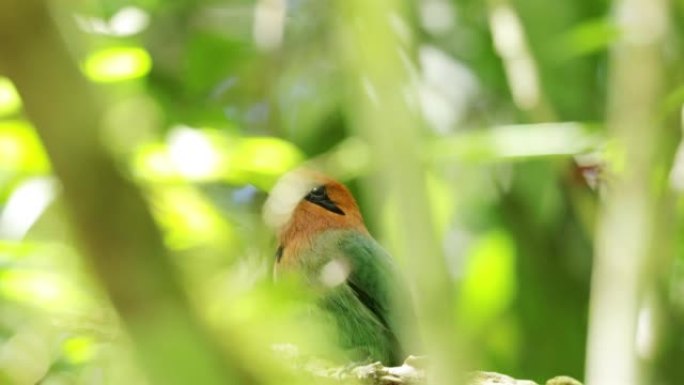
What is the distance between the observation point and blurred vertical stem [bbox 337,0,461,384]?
78cm

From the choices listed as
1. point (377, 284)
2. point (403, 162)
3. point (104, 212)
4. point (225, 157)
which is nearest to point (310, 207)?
point (377, 284)

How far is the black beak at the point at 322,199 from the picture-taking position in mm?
3475

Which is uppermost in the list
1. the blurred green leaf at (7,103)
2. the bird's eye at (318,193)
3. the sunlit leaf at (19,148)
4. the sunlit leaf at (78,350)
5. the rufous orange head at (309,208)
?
the bird's eye at (318,193)

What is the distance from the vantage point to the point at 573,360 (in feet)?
11.3

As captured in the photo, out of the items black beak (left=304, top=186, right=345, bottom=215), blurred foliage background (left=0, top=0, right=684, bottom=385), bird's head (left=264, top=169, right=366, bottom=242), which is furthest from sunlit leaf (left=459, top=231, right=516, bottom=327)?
black beak (left=304, top=186, right=345, bottom=215)

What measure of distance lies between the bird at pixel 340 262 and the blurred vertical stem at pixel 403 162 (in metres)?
1.74

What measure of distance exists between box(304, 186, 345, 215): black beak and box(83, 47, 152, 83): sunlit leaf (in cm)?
128

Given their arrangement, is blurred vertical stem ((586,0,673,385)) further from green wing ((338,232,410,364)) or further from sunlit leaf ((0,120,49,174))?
green wing ((338,232,410,364))

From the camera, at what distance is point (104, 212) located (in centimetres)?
60

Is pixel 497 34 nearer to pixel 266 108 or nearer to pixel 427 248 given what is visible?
pixel 266 108

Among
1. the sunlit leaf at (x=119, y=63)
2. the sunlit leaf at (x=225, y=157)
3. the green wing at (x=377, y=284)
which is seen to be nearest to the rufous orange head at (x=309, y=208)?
the green wing at (x=377, y=284)

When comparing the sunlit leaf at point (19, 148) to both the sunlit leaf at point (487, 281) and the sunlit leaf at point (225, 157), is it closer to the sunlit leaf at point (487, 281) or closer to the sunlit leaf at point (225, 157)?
the sunlit leaf at point (225, 157)

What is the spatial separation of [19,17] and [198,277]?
0.21m

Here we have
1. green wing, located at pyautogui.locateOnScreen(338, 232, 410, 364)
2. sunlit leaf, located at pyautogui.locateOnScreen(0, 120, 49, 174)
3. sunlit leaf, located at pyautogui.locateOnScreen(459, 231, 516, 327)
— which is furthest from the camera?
green wing, located at pyautogui.locateOnScreen(338, 232, 410, 364)
